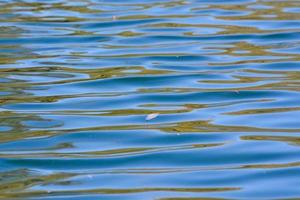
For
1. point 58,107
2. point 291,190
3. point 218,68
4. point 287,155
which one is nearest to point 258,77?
point 218,68

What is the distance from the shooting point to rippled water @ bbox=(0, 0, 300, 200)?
438 cm

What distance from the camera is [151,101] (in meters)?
6.02

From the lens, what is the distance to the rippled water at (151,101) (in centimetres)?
438

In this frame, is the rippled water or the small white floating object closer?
the rippled water

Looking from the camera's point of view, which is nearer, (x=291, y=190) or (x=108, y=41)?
(x=291, y=190)

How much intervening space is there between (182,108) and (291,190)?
1.77 m

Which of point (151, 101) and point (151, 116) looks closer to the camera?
point (151, 116)

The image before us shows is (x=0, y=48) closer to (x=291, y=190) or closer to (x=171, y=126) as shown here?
(x=171, y=126)

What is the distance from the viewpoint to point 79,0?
34.3ft

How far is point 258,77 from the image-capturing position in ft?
21.8

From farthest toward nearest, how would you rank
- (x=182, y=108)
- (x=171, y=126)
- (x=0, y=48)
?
(x=0, y=48), (x=182, y=108), (x=171, y=126)

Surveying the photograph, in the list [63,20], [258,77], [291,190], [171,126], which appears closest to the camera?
[291,190]

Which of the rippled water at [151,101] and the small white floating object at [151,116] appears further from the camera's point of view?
the small white floating object at [151,116]

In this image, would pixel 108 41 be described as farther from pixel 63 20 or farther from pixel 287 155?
pixel 287 155
